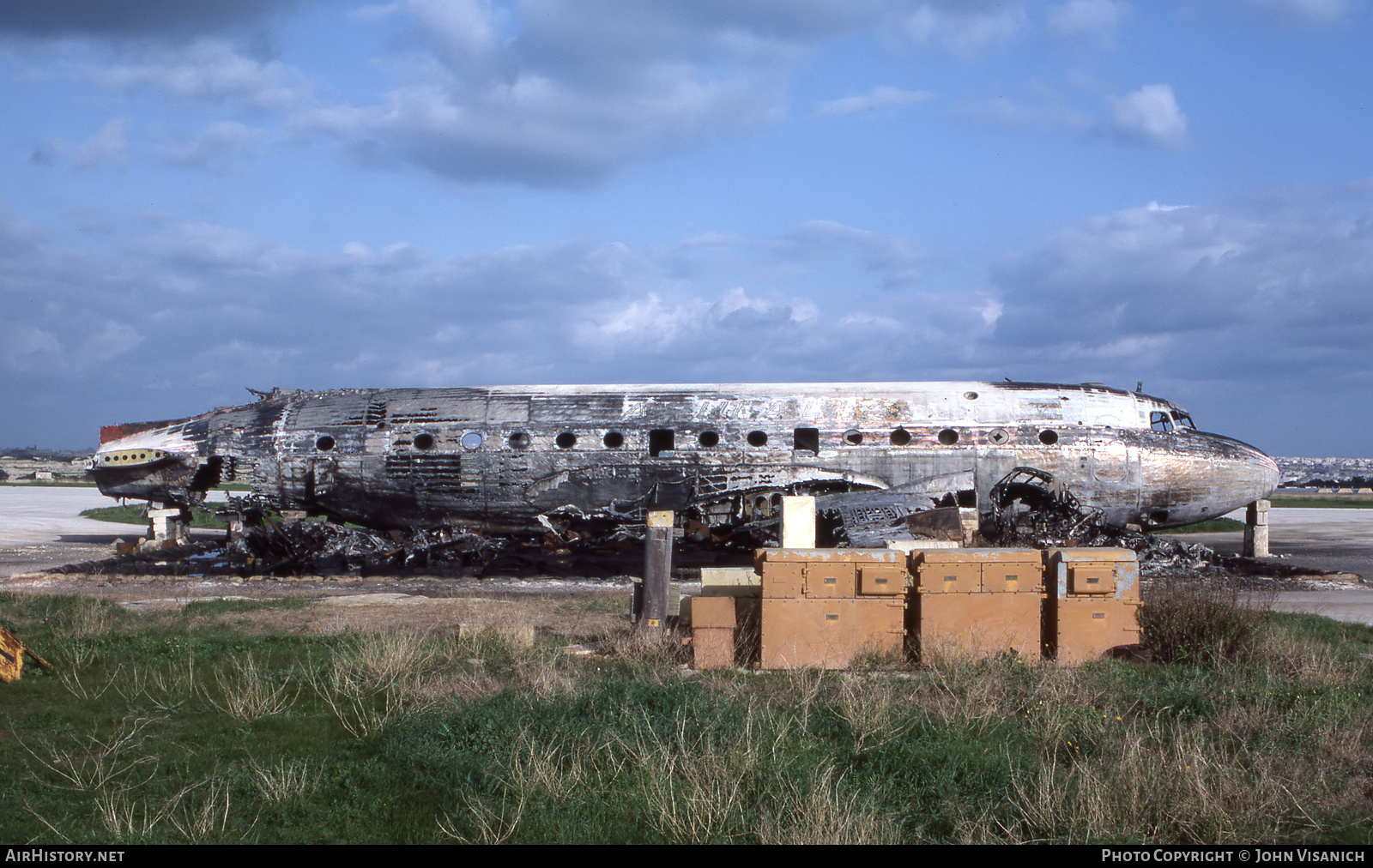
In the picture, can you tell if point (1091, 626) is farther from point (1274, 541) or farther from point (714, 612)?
point (1274, 541)

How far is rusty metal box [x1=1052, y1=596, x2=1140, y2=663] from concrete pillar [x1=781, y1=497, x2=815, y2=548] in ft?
17.7

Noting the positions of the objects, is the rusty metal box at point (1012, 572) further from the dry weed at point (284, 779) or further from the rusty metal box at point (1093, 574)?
the dry weed at point (284, 779)

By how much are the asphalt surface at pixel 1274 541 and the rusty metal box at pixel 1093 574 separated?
6540 millimetres

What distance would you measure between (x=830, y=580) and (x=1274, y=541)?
85.5 ft

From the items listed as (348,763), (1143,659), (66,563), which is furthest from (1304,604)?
(66,563)

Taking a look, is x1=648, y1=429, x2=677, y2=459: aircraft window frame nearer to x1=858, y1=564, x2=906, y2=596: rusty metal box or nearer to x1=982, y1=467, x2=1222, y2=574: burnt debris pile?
x1=982, y1=467, x2=1222, y2=574: burnt debris pile

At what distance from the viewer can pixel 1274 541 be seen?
1199 inches

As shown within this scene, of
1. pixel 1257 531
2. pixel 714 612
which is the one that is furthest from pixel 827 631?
pixel 1257 531

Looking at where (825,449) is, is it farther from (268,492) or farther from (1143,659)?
(268,492)

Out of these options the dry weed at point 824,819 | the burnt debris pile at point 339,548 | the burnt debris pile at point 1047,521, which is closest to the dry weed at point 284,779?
the dry weed at point 824,819

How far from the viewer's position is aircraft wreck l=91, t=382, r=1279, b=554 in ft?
66.1

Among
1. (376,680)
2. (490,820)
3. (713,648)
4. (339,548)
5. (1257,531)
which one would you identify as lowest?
(490,820)

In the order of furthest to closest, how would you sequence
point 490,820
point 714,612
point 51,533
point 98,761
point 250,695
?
1. point 51,533
2. point 714,612
3. point 250,695
4. point 98,761
5. point 490,820

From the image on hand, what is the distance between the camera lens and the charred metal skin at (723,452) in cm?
2019
